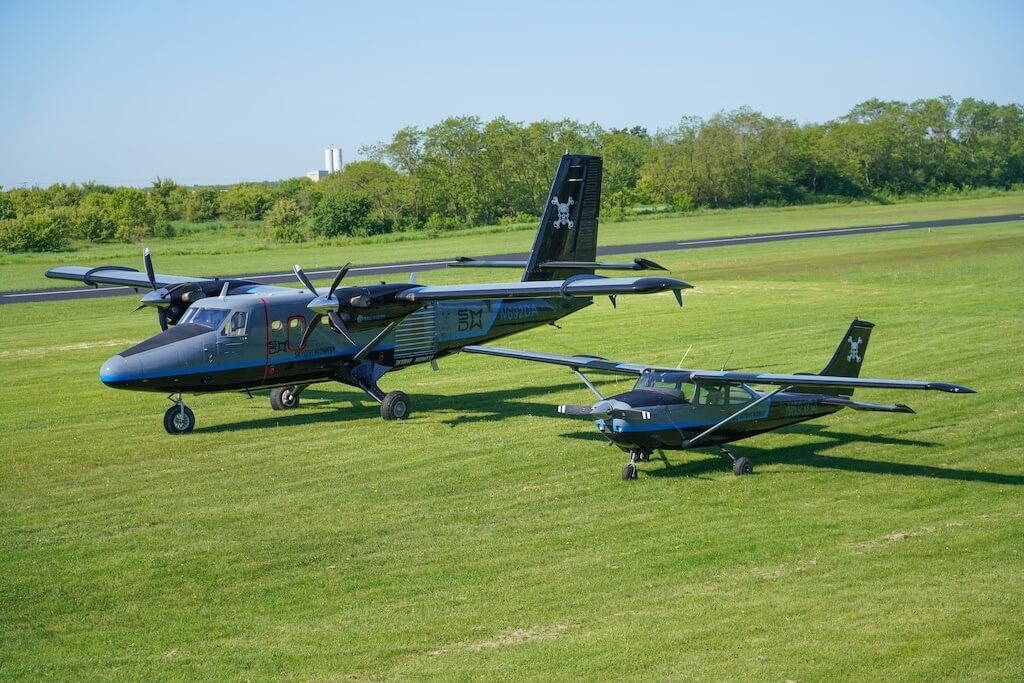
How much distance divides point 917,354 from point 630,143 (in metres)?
108

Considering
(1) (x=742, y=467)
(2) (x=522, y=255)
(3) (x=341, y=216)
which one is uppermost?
(3) (x=341, y=216)

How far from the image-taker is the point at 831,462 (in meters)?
20.6

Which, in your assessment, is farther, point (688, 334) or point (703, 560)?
point (688, 334)

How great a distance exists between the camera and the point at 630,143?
13625cm

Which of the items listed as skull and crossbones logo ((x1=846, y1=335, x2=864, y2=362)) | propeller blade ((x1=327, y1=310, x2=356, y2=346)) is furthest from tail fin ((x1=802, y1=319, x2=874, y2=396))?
propeller blade ((x1=327, y1=310, x2=356, y2=346))

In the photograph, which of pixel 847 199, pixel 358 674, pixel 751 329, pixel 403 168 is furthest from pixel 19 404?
pixel 847 199

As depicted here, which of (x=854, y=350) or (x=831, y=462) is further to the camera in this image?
(x=854, y=350)

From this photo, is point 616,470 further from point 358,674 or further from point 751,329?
point 751,329

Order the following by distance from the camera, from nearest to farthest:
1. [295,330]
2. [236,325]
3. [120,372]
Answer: [120,372] < [236,325] < [295,330]

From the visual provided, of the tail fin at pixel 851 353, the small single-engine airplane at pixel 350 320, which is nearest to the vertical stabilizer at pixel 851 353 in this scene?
the tail fin at pixel 851 353

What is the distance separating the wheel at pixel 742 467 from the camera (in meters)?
19.8

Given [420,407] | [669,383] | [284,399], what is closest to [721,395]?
[669,383]

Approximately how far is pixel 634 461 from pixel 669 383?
4.97 feet

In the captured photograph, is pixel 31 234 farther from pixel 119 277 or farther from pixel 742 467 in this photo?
pixel 742 467
